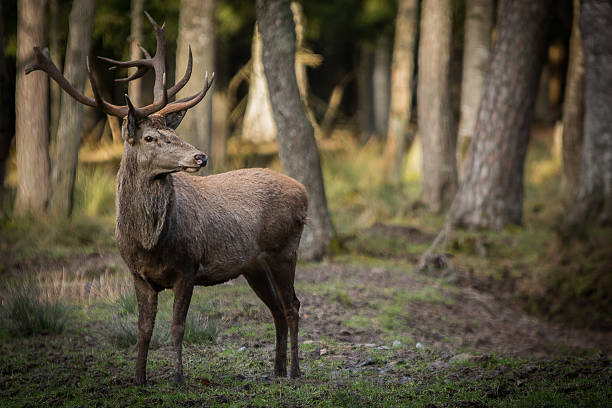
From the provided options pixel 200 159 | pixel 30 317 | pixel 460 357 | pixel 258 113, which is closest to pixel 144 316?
pixel 200 159

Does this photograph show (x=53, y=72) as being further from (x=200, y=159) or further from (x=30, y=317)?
(x=30, y=317)

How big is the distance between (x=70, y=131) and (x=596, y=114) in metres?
8.70

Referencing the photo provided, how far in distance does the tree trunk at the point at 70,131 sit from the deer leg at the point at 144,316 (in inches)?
287

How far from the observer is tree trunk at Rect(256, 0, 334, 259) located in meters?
10.8

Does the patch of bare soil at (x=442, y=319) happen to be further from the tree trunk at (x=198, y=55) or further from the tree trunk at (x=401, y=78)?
the tree trunk at (x=401, y=78)

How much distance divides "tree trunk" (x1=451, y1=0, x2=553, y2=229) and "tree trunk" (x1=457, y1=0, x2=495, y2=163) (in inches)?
128

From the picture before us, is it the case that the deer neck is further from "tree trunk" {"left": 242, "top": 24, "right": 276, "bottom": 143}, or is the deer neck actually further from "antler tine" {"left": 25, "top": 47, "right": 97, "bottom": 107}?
"tree trunk" {"left": 242, "top": 24, "right": 276, "bottom": 143}

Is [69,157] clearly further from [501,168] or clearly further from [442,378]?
[442,378]

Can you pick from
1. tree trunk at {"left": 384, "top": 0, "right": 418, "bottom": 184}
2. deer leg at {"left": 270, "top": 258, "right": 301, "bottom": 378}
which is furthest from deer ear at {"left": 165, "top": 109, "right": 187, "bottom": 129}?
tree trunk at {"left": 384, "top": 0, "right": 418, "bottom": 184}

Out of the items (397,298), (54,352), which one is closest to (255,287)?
(54,352)

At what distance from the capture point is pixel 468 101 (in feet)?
57.6

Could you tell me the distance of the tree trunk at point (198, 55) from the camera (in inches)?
438

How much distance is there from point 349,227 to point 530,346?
5677mm

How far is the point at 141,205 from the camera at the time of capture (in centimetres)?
580
